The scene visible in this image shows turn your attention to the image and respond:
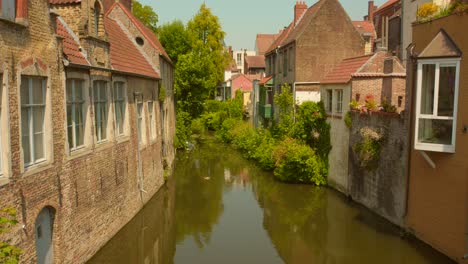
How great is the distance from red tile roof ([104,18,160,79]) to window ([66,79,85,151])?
3.03 metres

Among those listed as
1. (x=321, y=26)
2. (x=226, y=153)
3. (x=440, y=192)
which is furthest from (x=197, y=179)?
(x=440, y=192)

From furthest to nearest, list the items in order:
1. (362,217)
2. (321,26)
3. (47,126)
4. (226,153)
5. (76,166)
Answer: (226,153), (321,26), (362,217), (76,166), (47,126)

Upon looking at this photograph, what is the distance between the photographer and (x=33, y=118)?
9.30 meters

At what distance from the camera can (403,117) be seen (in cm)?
1462

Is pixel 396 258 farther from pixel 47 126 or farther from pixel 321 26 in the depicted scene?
pixel 321 26

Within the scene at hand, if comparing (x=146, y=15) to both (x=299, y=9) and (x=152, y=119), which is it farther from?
(x=152, y=119)

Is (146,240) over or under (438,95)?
under

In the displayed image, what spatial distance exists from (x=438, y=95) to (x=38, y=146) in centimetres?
1062

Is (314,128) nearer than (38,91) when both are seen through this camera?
No

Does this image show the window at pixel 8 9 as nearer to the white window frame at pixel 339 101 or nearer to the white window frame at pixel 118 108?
the white window frame at pixel 118 108

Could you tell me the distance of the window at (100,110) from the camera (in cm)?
1313

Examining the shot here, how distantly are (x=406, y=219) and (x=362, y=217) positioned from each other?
105 inches

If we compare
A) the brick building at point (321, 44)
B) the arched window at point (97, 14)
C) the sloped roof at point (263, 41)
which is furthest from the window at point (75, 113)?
the sloped roof at point (263, 41)

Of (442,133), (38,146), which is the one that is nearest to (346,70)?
(442,133)
